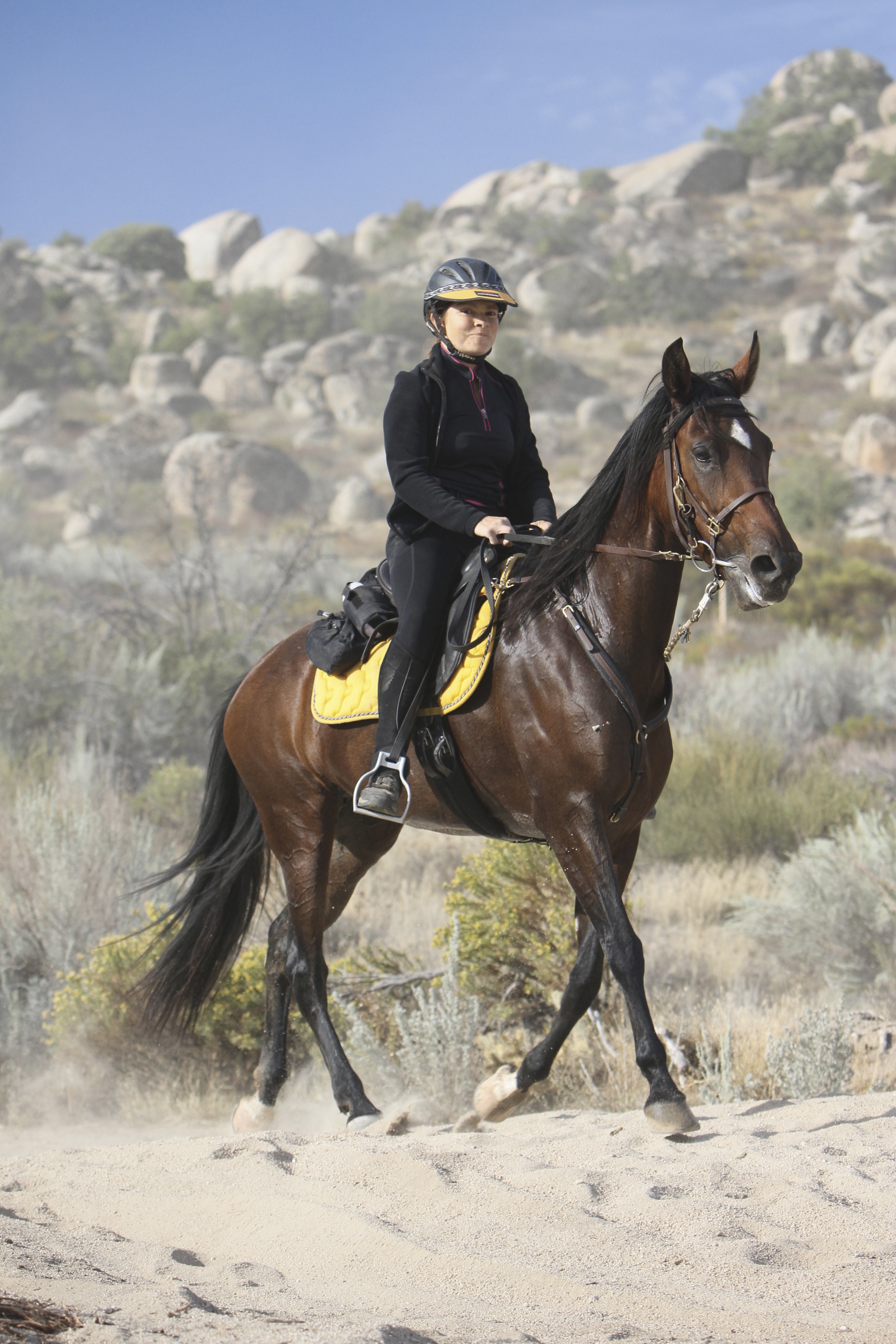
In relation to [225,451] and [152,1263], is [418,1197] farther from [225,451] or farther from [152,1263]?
[225,451]

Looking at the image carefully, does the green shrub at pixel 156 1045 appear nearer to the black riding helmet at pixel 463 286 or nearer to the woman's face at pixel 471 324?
the woman's face at pixel 471 324

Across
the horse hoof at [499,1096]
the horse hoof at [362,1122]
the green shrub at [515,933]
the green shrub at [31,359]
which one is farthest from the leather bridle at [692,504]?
the green shrub at [31,359]

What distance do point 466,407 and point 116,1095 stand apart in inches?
180

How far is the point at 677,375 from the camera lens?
4.08 m

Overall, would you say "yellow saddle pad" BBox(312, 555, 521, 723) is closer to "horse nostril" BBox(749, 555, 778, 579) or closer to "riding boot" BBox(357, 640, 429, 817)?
"riding boot" BBox(357, 640, 429, 817)

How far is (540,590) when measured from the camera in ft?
14.7

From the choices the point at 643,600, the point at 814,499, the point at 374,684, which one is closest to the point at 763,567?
the point at 643,600

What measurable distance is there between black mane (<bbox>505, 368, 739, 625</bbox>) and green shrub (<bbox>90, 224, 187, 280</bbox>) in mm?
59727

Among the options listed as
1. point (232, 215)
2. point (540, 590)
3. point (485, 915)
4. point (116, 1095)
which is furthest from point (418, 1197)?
point (232, 215)

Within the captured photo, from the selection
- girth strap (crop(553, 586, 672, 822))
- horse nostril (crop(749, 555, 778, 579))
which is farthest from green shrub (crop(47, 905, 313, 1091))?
horse nostril (crop(749, 555, 778, 579))

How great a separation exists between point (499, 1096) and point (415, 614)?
204 cm

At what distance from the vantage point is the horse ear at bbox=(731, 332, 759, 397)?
4285 millimetres

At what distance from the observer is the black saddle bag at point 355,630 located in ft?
16.5

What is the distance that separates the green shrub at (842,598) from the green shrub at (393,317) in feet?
102
